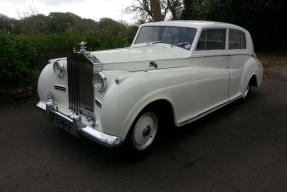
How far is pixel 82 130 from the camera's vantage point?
3135 millimetres

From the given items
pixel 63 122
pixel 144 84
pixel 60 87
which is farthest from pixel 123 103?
pixel 60 87

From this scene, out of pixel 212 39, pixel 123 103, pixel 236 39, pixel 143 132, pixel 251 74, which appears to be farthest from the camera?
pixel 251 74

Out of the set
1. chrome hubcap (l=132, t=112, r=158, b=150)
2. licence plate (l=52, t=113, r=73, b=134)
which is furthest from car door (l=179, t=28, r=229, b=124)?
licence plate (l=52, t=113, r=73, b=134)

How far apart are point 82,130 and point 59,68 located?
102 centimetres

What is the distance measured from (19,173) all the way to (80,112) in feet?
3.14

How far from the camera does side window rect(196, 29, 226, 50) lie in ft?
14.7

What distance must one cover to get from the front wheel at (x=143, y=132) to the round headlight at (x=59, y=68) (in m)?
1.26

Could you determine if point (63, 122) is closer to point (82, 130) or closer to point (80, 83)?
point (82, 130)

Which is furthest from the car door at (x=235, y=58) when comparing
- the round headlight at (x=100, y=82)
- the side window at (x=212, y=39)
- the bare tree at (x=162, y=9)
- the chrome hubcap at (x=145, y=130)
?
the bare tree at (x=162, y=9)

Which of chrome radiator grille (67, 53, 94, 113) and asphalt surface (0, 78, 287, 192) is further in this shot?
chrome radiator grille (67, 53, 94, 113)

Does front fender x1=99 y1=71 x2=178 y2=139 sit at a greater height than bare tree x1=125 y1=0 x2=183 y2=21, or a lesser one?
lesser

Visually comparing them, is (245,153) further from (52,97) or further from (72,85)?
(52,97)

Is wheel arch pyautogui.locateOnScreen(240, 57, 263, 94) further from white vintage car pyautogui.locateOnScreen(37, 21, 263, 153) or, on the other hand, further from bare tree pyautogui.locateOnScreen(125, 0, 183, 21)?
bare tree pyautogui.locateOnScreen(125, 0, 183, 21)

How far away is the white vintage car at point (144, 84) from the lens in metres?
3.01
